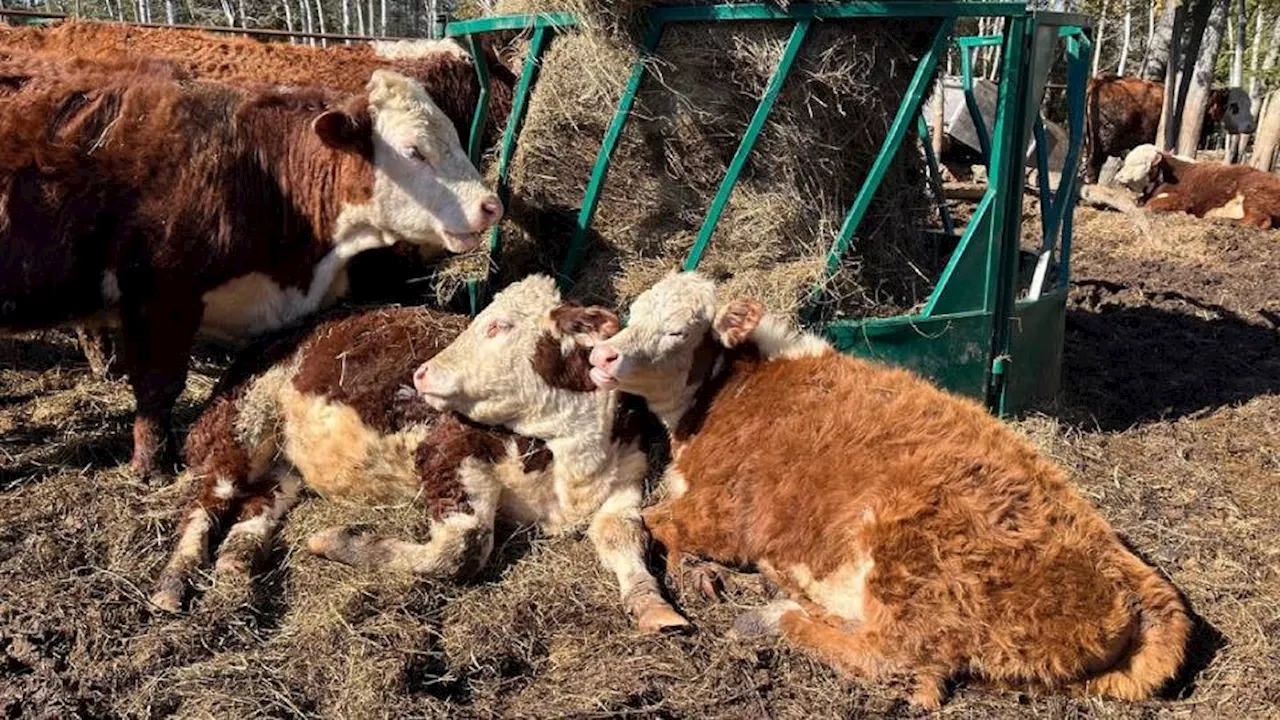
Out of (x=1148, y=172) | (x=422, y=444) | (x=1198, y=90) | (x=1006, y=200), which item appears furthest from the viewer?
(x=1198, y=90)

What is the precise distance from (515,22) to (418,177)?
3.03 ft

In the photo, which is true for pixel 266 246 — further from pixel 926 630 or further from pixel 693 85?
pixel 926 630

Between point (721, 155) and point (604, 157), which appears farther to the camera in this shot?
point (721, 155)

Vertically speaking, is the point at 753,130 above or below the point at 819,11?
below

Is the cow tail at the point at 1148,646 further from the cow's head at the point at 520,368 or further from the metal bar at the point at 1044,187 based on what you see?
the metal bar at the point at 1044,187

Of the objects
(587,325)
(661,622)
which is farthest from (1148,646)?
(587,325)

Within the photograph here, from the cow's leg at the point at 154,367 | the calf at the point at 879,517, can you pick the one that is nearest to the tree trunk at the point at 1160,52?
the calf at the point at 879,517

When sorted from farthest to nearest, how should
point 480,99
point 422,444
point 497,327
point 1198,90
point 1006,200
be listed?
point 1198,90 → point 480,99 → point 1006,200 → point 497,327 → point 422,444

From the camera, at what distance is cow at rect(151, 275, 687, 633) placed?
4332 mm

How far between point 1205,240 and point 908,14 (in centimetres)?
858

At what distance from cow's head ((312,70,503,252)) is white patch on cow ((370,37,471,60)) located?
224 cm

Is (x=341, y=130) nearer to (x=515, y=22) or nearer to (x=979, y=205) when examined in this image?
(x=515, y=22)

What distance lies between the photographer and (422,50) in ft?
25.1

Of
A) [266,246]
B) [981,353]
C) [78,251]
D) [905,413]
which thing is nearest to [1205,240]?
[981,353]
